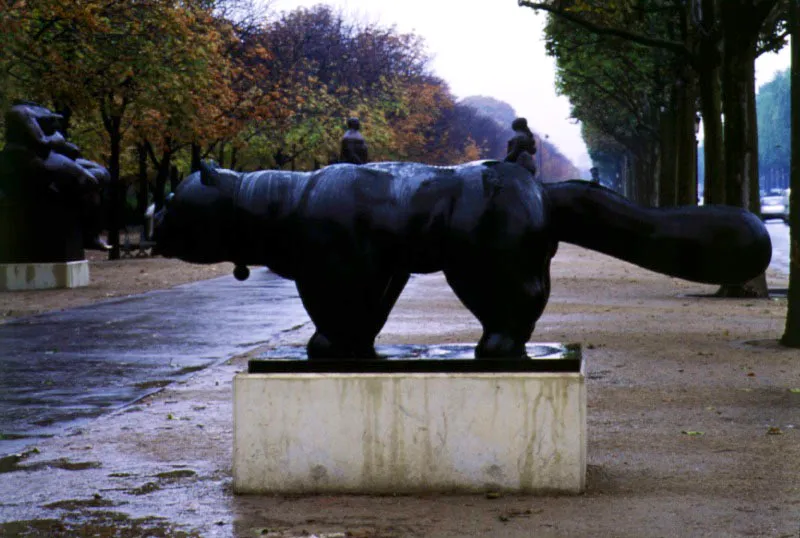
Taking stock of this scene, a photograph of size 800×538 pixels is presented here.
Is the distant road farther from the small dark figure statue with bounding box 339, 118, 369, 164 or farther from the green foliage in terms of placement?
the green foliage

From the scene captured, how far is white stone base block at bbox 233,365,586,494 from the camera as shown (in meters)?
6.33

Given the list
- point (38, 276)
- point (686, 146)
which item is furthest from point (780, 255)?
point (38, 276)

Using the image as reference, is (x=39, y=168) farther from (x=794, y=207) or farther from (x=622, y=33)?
(x=794, y=207)

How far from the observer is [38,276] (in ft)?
81.6

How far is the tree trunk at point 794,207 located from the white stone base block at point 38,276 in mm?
14558

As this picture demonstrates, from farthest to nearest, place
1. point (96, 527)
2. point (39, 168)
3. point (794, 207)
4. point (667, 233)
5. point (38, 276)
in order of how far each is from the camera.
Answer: point (38, 276) → point (39, 168) → point (794, 207) → point (667, 233) → point (96, 527)

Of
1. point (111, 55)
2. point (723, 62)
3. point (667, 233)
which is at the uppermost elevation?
point (111, 55)

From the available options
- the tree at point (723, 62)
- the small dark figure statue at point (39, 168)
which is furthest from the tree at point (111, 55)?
the tree at point (723, 62)

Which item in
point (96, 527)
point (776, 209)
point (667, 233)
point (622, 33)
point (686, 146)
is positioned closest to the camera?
point (96, 527)

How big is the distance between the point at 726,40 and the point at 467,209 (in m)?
14.6

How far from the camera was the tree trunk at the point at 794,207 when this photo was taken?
→ 13922 mm

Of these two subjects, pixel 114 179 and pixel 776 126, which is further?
pixel 776 126

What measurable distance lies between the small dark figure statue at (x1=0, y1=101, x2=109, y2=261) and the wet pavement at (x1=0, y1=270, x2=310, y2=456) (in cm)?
259

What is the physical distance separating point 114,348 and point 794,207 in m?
6.97
